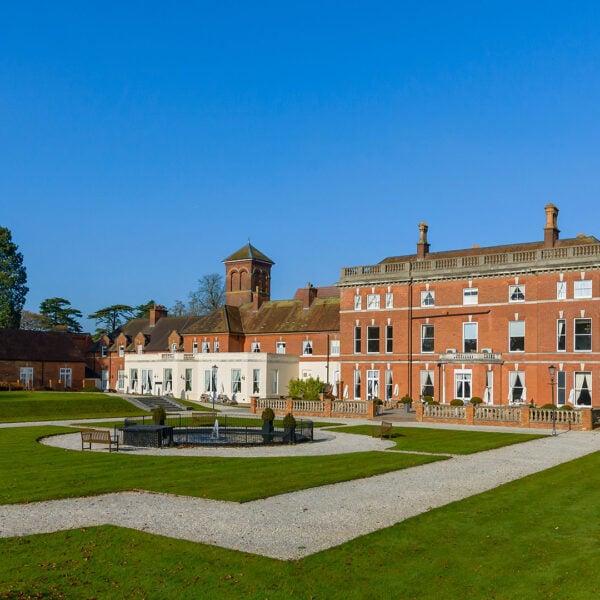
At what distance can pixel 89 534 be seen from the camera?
12234 mm

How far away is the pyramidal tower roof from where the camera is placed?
3046 inches

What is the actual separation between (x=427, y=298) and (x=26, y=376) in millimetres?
40175

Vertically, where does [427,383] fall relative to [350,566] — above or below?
above

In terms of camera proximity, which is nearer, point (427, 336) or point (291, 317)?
point (427, 336)

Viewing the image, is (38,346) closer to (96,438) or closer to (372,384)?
(372,384)

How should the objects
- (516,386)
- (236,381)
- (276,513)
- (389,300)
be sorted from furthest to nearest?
(236,381) < (389,300) < (516,386) < (276,513)

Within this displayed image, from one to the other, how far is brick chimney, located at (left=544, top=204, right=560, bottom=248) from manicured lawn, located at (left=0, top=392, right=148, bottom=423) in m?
29.6

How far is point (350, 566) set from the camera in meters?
10.5

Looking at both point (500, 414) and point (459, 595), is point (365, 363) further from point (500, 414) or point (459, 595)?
point (459, 595)

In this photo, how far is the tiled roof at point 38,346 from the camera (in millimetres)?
68519

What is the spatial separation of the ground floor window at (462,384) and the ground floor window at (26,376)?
1619 inches

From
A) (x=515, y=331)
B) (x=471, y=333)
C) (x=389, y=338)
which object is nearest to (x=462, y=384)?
(x=471, y=333)

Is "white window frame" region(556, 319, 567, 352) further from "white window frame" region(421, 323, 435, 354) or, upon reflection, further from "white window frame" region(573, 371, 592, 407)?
"white window frame" region(421, 323, 435, 354)

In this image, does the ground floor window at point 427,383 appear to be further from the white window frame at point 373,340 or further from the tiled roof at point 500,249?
the tiled roof at point 500,249
